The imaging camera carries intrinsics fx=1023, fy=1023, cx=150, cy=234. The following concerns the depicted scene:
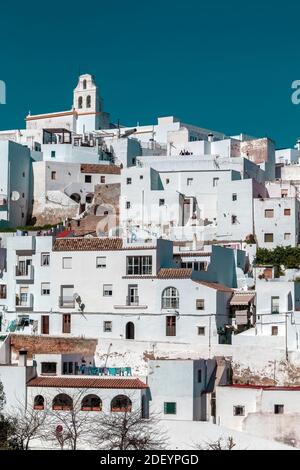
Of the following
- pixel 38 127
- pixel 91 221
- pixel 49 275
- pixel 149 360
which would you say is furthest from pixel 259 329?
pixel 38 127

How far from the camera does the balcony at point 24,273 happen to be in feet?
175

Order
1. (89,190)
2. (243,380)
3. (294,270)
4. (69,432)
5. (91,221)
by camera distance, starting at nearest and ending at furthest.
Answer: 1. (69,432)
2. (243,380)
3. (294,270)
4. (91,221)
5. (89,190)

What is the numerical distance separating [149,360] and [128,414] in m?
2.98

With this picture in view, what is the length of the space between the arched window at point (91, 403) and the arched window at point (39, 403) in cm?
188

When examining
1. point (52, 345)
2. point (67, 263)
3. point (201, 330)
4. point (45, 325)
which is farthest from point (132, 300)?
point (45, 325)

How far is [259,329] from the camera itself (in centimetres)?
5034

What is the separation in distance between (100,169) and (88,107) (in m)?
18.2

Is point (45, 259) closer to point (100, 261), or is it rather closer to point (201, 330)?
point (100, 261)

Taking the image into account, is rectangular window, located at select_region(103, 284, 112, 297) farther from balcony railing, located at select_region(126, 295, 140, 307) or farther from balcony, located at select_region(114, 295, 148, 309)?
balcony railing, located at select_region(126, 295, 140, 307)

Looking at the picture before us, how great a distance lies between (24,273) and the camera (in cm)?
5372

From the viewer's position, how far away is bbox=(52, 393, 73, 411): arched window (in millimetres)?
44059

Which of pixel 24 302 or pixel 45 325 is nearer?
pixel 45 325

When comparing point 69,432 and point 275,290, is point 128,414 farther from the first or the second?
point 275,290
